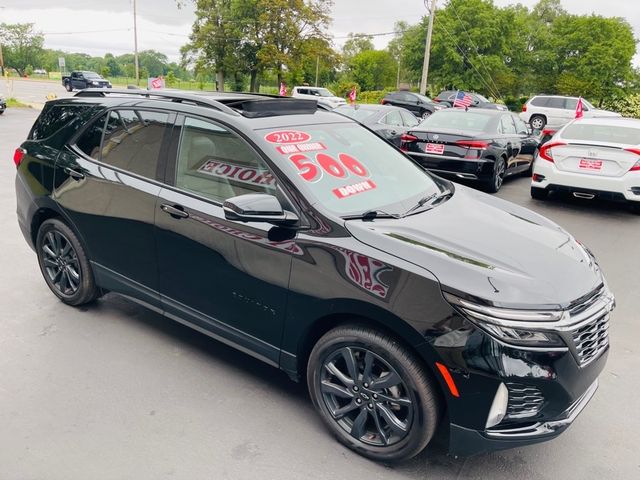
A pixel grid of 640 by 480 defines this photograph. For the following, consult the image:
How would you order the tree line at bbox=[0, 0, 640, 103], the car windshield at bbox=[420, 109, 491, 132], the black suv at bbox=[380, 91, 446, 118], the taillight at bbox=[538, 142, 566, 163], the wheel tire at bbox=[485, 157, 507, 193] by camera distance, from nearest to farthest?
1. the taillight at bbox=[538, 142, 566, 163]
2. the wheel tire at bbox=[485, 157, 507, 193]
3. the car windshield at bbox=[420, 109, 491, 132]
4. the black suv at bbox=[380, 91, 446, 118]
5. the tree line at bbox=[0, 0, 640, 103]

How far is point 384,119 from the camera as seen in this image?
11.8 m

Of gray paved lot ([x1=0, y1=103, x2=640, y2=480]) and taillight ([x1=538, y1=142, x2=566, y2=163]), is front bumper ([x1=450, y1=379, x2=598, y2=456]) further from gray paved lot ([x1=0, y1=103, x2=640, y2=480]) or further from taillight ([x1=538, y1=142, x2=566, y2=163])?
taillight ([x1=538, y1=142, x2=566, y2=163])

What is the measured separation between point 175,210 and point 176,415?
1.23m

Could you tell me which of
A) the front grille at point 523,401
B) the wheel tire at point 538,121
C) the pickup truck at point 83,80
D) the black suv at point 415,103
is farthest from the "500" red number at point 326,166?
the pickup truck at point 83,80

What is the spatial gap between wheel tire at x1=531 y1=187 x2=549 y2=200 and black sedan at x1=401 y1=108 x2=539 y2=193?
625 millimetres

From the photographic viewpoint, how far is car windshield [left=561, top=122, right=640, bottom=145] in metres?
7.89

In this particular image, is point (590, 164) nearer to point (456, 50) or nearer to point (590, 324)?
point (590, 324)

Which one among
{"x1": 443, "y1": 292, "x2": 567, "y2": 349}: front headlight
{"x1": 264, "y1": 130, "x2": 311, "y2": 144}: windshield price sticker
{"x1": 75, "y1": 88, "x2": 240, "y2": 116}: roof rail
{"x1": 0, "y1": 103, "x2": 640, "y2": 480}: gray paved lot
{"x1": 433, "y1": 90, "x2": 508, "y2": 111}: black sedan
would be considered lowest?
{"x1": 0, "y1": 103, "x2": 640, "y2": 480}: gray paved lot

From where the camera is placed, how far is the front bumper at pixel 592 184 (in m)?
7.50

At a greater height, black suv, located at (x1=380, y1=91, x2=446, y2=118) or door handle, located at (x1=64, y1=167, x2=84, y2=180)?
black suv, located at (x1=380, y1=91, x2=446, y2=118)

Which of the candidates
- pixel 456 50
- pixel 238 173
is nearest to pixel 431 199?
pixel 238 173

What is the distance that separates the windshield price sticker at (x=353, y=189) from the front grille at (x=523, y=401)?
4.39 feet

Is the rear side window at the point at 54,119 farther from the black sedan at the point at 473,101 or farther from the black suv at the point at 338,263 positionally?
the black sedan at the point at 473,101

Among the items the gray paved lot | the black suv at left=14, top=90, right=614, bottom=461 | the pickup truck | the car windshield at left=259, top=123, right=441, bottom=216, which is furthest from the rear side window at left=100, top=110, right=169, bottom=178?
the pickup truck
